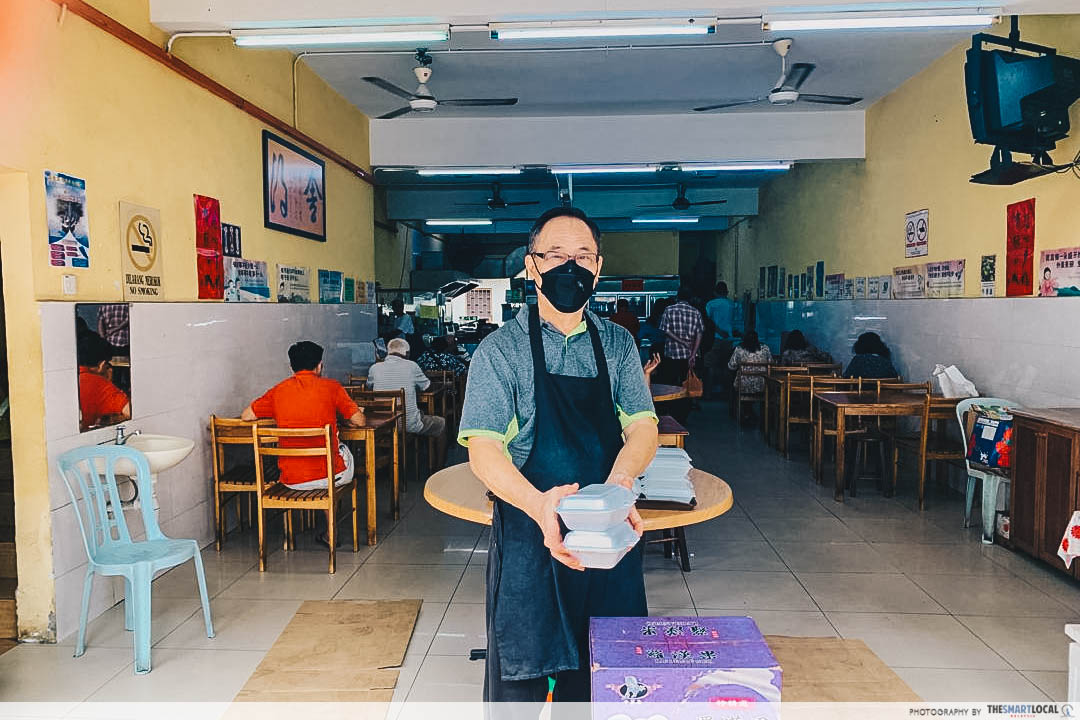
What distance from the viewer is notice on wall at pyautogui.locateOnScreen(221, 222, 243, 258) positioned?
18.3ft

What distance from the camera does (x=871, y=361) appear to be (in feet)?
24.4

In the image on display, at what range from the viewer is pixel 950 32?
6.31 m

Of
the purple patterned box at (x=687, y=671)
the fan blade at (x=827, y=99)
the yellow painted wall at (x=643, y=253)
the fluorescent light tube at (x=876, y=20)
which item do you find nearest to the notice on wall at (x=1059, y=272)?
the fluorescent light tube at (x=876, y=20)

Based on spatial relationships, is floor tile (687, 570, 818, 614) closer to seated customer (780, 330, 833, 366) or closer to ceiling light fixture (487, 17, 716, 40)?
ceiling light fixture (487, 17, 716, 40)

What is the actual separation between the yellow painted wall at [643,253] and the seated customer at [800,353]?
8.10m

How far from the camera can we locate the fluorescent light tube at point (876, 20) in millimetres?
4395

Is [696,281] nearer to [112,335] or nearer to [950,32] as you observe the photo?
[950,32]

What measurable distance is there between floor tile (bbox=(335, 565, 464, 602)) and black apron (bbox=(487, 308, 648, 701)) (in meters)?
2.38

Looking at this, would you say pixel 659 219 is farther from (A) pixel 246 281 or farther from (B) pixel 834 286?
(A) pixel 246 281

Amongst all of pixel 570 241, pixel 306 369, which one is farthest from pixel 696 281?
pixel 570 241

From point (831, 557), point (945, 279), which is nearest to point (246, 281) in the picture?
point (831, 557)

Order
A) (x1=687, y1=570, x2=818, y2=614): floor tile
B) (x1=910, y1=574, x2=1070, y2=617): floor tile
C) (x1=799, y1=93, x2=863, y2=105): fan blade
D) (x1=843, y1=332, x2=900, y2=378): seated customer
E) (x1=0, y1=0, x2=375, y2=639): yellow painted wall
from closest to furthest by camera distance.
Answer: (x1=0, y1=0, x2=375, y2=639): yellow painted wall < (x1=910, y1=574, x2=1070, y2=617): floor tile < (x1=687, y1=570, x2=818, y2=614): floor tile < (x1=799, y1=93, x2=863, y2=105): fan blade < (x1=843, y1=332, x2=900, y2=378): seated customer

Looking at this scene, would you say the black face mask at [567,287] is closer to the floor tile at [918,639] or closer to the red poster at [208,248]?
the floor tile at [918,639]

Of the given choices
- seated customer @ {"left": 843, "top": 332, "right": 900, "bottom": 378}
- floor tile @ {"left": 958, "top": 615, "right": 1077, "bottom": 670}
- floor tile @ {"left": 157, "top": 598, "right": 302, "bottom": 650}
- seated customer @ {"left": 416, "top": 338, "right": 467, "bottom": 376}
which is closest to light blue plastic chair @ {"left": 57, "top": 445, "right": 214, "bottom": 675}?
floor tile @ {"left": 157, "top": 598, "right": 302, "bottom": 650}
